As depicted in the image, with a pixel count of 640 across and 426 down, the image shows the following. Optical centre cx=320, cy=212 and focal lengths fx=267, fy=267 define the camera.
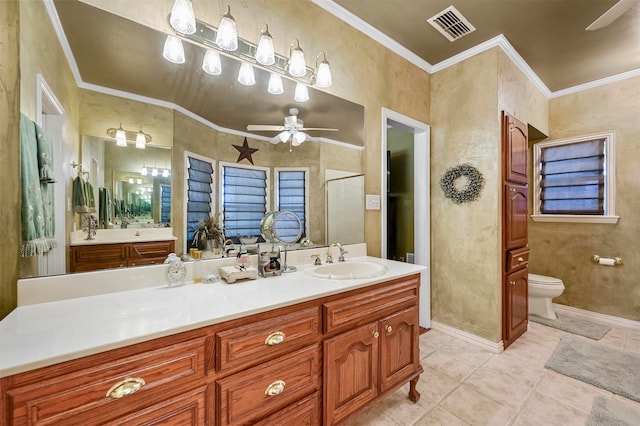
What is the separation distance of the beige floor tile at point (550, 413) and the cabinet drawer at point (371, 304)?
949 mm

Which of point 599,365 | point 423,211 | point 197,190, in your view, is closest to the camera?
point 197,190

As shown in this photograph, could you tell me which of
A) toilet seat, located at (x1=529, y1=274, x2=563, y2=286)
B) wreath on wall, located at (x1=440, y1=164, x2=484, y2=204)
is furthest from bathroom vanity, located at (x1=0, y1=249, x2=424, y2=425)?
toilet seat, located at (x1=529, y1=274, x2=563, y2=286)

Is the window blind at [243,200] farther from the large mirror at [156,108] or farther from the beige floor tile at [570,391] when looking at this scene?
the beige floor tile at [570,391]

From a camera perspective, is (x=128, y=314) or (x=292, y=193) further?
(x=292, y=193)

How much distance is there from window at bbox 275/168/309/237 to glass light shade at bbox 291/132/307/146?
0.17 metres

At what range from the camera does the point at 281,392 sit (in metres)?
1.08

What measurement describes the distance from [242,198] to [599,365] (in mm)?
2969

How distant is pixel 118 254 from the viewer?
1235 mm

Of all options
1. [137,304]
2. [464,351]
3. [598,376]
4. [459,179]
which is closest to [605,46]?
[459,179]

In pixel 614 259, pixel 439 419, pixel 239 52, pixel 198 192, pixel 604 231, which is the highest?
pixel 239 52

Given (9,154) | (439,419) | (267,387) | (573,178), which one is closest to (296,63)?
(9,154)

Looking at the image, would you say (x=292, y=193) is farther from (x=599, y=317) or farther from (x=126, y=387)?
(x=599, y=317)

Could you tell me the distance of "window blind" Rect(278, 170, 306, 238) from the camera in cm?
173

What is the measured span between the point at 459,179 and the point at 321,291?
1.99 m
